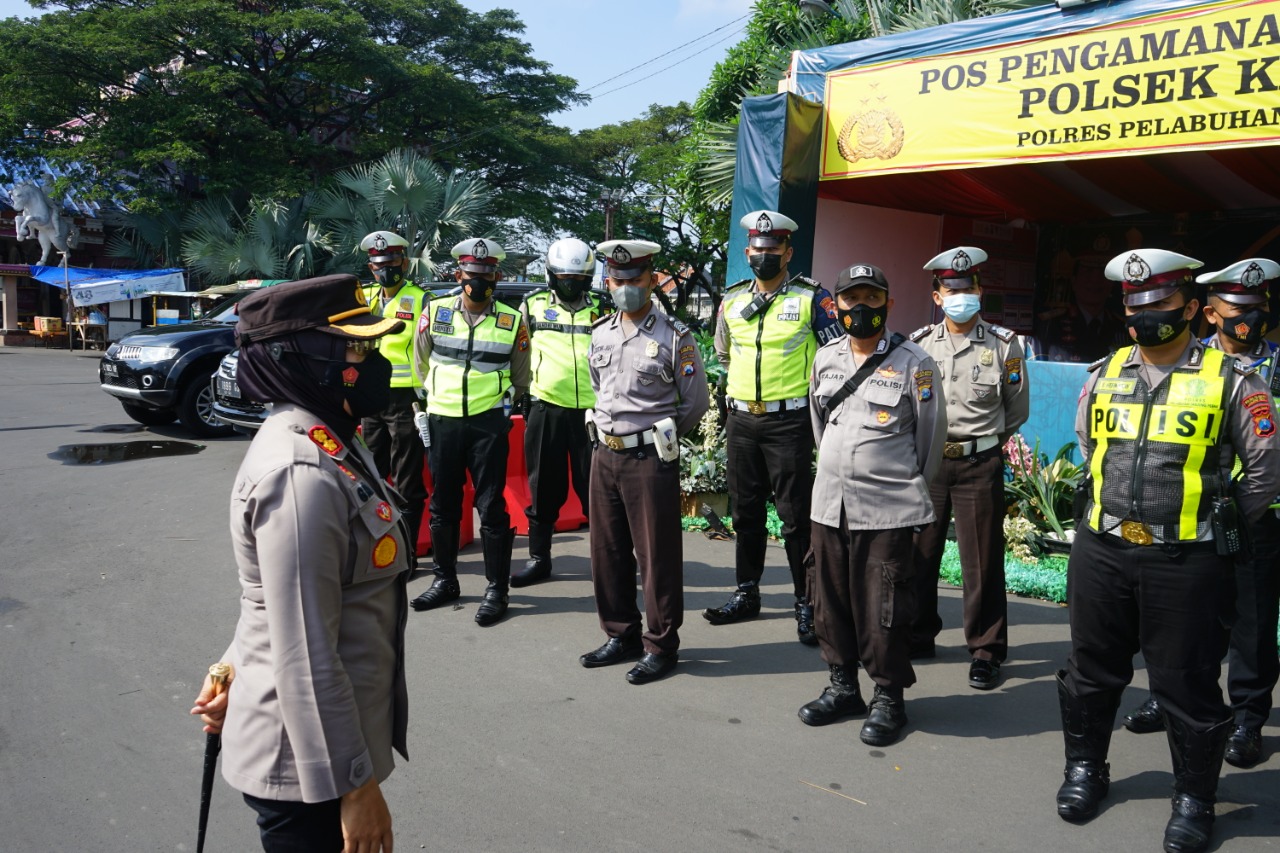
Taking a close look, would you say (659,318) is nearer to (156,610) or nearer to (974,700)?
(974,700)

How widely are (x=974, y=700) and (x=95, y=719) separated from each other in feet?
12.6

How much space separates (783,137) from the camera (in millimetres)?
7625

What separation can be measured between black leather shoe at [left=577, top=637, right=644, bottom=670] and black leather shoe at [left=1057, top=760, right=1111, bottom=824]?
A: 208 cm

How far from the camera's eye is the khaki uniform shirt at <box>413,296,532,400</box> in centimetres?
555

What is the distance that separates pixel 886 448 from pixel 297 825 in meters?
2.74

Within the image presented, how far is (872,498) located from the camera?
12.7 feet

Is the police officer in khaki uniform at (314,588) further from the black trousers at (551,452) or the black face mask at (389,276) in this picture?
the black face mask at (389,276)

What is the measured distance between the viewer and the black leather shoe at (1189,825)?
3105mm

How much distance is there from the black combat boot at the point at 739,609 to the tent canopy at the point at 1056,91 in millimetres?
4021

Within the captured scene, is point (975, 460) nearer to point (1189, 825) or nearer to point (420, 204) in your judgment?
point (1189, 825)

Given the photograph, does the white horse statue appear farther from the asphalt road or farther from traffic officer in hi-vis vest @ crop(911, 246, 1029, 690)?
traffic officer in hi-vis vest @ crop(911, 246, 1029, 690)

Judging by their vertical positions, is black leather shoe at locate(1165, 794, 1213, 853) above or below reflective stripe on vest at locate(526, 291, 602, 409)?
below

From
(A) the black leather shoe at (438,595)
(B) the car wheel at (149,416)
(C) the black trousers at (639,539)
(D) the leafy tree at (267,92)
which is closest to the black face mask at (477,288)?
(C) the black trousers at (639,539)

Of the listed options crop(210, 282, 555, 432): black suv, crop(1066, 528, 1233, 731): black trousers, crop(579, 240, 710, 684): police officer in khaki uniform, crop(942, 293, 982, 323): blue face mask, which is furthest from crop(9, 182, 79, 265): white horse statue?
crop(1066, 528, 1233, 731): black trousers
